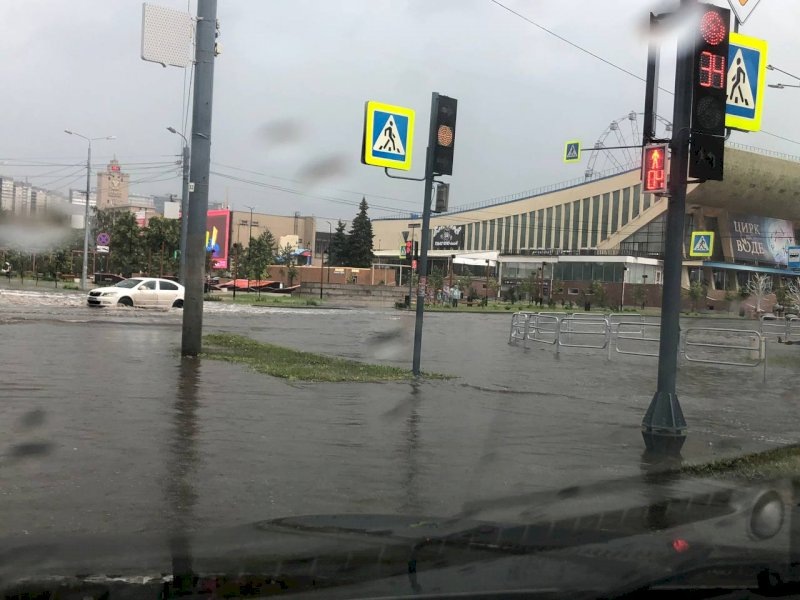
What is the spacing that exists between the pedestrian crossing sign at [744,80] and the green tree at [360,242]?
9025 centimetres

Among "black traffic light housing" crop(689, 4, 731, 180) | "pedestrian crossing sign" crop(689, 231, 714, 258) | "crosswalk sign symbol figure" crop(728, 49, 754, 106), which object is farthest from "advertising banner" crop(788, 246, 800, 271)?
"black traffic light housing" crop(689, 4, 731, 180)

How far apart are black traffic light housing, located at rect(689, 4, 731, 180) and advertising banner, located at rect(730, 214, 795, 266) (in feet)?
269

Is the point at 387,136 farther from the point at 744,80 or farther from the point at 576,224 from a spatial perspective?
the point at 576,224

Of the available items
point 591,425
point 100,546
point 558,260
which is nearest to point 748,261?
point 558,260

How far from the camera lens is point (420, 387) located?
1292 cm

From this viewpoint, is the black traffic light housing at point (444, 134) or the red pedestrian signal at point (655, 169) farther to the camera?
the black traffic light housing at point (444, 134)

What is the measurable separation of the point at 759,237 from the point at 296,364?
83743mm

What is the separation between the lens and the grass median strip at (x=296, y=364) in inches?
529

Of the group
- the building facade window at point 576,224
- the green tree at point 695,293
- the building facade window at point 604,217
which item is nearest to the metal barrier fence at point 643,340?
the green tree at point 695,293

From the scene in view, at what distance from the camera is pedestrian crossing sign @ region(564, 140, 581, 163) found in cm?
2756

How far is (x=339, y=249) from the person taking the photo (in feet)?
344

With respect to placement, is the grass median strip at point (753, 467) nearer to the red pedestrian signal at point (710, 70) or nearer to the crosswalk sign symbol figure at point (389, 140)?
the red pedestrian signal at point (710, 70)

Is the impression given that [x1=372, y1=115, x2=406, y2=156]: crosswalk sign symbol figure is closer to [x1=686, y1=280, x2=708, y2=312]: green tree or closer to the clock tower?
[x1=686, y1=280, x2=708, y2=312]: green tree

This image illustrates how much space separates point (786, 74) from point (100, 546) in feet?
72.6
